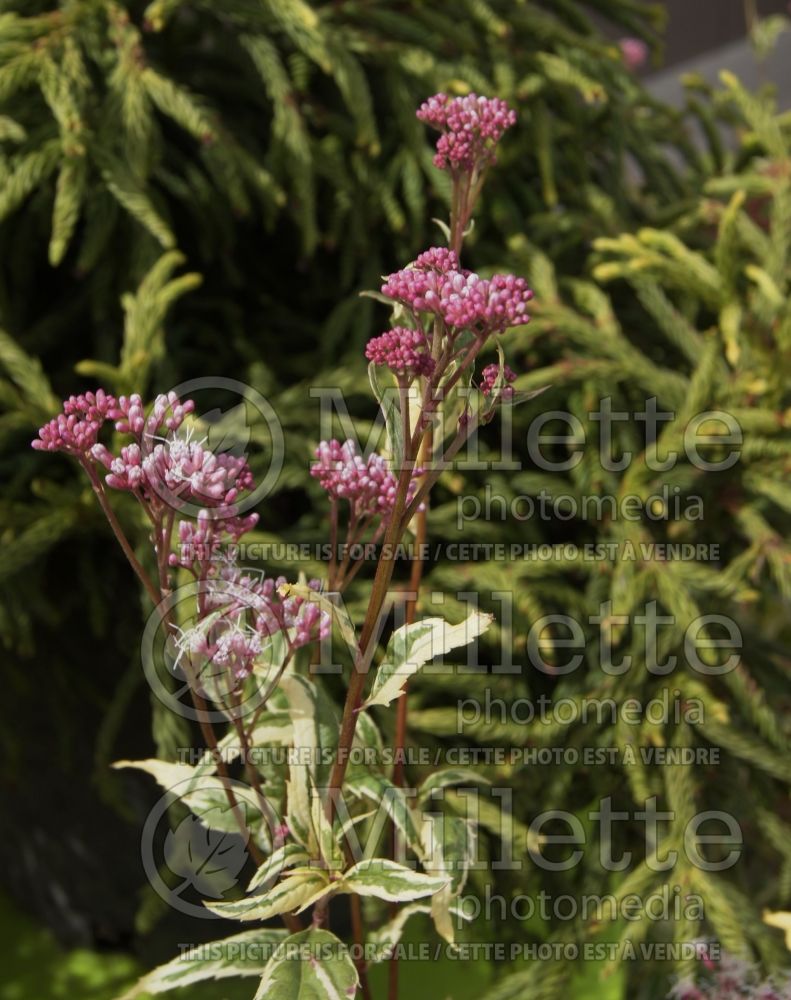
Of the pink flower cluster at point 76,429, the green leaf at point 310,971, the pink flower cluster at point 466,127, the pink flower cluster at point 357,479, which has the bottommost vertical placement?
the green leaf at point 310,971

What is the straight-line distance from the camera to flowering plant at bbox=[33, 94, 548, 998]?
0.43m

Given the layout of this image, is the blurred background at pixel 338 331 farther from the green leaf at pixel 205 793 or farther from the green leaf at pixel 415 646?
the green leaf at pixel 415 646

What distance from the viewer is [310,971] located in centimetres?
48

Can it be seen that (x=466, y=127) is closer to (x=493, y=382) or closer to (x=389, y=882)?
(x=493, y=382)

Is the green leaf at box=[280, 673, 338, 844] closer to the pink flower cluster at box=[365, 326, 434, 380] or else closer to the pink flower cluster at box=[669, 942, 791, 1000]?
the pink flower cluster at box=[365, 326, 434, 380]

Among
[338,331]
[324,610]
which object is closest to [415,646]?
[324,610]

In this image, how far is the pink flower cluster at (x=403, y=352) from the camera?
0.42 meters

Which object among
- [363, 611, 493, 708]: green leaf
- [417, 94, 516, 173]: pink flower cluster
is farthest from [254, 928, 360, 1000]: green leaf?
[417, 94, 516, 173]: pink flower cluster

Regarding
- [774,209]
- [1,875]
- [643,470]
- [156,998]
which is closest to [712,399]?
[643,470]

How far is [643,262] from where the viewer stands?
1053 millimetres

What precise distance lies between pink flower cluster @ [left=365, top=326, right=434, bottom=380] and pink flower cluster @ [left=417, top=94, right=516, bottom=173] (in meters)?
0.11

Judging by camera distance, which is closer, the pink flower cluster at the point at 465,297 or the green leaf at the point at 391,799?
the pink flower cluster at the point at 465,297

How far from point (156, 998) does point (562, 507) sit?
70cm

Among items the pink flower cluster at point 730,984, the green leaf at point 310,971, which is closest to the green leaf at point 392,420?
the green leaf at point 310,971
